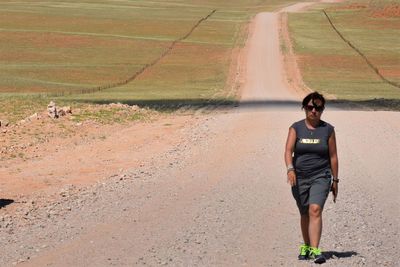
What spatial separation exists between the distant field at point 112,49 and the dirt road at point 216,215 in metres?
16.6

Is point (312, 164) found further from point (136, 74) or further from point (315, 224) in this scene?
point (136, 74)

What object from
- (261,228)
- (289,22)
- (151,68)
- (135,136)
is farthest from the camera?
(289,22)

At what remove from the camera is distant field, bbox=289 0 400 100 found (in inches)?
2223

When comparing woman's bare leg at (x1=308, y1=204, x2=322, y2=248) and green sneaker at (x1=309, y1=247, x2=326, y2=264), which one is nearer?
green sneaker at (x1=309, y1=247, x2=326, y2=264)

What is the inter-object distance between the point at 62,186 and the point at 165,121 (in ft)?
45.3

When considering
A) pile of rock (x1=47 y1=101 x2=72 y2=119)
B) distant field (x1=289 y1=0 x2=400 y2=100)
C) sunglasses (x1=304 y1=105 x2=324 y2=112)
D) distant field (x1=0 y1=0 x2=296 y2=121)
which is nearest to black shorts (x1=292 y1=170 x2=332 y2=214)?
sunglasses (x1=304 y1=105 x2=324 y2=112)

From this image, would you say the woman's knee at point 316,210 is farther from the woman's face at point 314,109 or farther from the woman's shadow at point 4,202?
the woman's shadow at point 4,202

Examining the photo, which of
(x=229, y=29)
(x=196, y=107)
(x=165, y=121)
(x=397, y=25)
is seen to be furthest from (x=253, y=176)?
(x=397, y=25)

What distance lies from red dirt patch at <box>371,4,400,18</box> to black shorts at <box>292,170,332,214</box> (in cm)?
10445

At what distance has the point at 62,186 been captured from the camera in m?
18.6

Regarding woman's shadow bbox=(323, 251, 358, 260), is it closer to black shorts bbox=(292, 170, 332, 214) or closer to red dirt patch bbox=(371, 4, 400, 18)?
black shorts bbox=(292, 170, 332, 214)

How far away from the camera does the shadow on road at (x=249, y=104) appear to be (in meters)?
40.4

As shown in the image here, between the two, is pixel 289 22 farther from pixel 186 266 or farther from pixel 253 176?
pixel 186 266

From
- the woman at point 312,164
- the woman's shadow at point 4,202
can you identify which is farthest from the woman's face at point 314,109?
the woman's shadow at point 4,202
